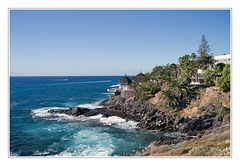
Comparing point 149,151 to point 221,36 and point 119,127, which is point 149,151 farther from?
point 221,36

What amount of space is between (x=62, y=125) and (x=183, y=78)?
1.68 meters

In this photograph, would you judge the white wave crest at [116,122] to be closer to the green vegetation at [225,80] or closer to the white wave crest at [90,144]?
the white wave crest at [90,144]

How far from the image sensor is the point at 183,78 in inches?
219

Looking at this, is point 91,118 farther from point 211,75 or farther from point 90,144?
point 211,75

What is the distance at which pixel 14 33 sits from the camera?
499cm

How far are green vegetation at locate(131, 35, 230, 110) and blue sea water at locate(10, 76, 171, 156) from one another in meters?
0.50

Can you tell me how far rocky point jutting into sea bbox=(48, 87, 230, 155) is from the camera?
523 cm

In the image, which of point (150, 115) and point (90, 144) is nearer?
point (90, 144)

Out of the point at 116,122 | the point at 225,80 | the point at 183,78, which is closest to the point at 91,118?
the point at 116,122

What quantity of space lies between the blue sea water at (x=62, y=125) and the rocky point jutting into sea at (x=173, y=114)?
11 centimetres

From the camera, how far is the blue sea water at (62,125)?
503 centimetres
